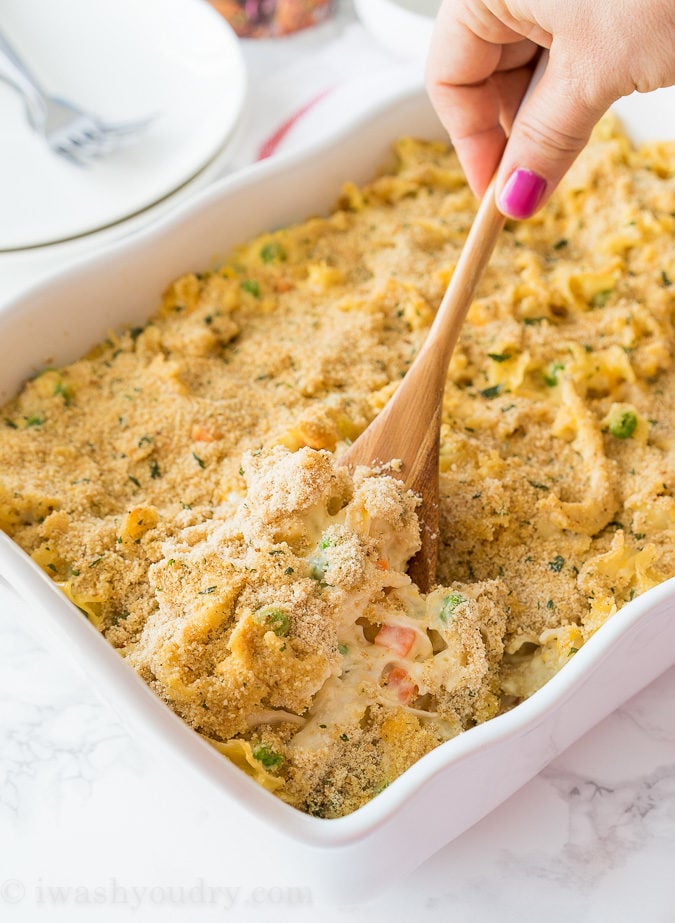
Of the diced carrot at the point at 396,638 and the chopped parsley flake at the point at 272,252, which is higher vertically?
the chopped parsley flake at the point at 272,252

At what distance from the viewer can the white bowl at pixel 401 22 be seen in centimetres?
263

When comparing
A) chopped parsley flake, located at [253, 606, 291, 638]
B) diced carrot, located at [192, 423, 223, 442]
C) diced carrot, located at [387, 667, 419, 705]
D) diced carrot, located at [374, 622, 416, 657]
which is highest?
chopped parsley flake, located at [253, 606, 291, 638]

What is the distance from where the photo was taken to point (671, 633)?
1.53 metres

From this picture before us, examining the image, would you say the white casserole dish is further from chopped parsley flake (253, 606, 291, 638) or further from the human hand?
the human hand

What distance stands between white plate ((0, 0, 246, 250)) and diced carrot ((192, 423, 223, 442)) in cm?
73

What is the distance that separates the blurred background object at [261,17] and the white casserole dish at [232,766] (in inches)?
47.1

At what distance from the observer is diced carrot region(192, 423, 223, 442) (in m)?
1.74

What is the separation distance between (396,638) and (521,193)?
2.59ft

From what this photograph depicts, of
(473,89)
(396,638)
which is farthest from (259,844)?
(473,89)

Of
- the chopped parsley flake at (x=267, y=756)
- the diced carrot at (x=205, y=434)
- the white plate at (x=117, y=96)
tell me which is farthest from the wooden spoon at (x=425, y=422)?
the white plate at (x=117, y=96)

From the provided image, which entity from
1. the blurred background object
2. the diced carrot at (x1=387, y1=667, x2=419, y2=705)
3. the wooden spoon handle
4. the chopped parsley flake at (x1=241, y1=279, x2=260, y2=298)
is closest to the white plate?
the blurred background object

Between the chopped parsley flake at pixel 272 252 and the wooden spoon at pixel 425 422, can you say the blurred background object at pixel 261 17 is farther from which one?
the wooden spoon at pixel 425 422

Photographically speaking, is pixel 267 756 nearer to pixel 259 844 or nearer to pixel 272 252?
pixel 259 844

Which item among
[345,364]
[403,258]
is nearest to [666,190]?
[403,258]
